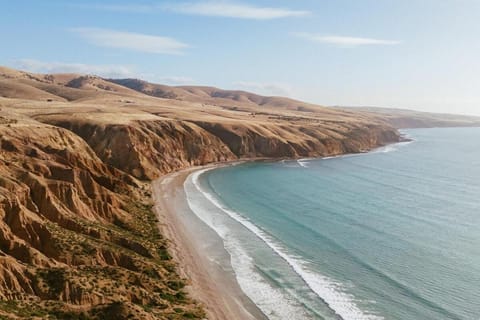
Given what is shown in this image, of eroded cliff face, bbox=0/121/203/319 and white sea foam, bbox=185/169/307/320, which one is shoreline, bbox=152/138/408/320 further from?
eroded cliff face, bbox=0/121/203/319

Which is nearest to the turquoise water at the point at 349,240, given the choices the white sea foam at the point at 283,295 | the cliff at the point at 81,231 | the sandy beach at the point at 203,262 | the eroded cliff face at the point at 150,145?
the white sea foam at the point at 283,295

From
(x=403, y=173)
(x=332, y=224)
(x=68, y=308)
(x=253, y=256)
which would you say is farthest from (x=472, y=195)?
(x=68, y=308)

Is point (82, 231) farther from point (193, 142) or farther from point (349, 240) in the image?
point (193, 142)

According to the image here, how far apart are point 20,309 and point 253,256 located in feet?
89.7

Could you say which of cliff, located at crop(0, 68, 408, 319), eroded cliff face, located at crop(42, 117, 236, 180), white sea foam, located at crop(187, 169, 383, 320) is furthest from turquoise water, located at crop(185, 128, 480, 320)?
eroded cliff face, located at crop(42, 117, 236, 180)

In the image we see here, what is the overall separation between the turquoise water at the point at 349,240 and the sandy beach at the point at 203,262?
1.39 meters

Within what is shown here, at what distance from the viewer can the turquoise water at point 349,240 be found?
41.6 meters

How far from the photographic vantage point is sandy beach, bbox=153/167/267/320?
40.3 m

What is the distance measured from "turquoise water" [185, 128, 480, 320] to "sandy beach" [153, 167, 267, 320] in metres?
1.39

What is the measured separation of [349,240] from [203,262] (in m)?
20.0

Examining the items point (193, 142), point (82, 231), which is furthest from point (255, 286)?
point (193, 142)

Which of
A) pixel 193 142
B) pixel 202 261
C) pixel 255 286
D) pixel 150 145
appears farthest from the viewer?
pixel 193 142

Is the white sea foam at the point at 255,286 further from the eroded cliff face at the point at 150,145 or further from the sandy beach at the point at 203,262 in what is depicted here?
the eroded cliff face at the point at 150,145

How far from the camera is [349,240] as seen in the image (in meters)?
58.9
